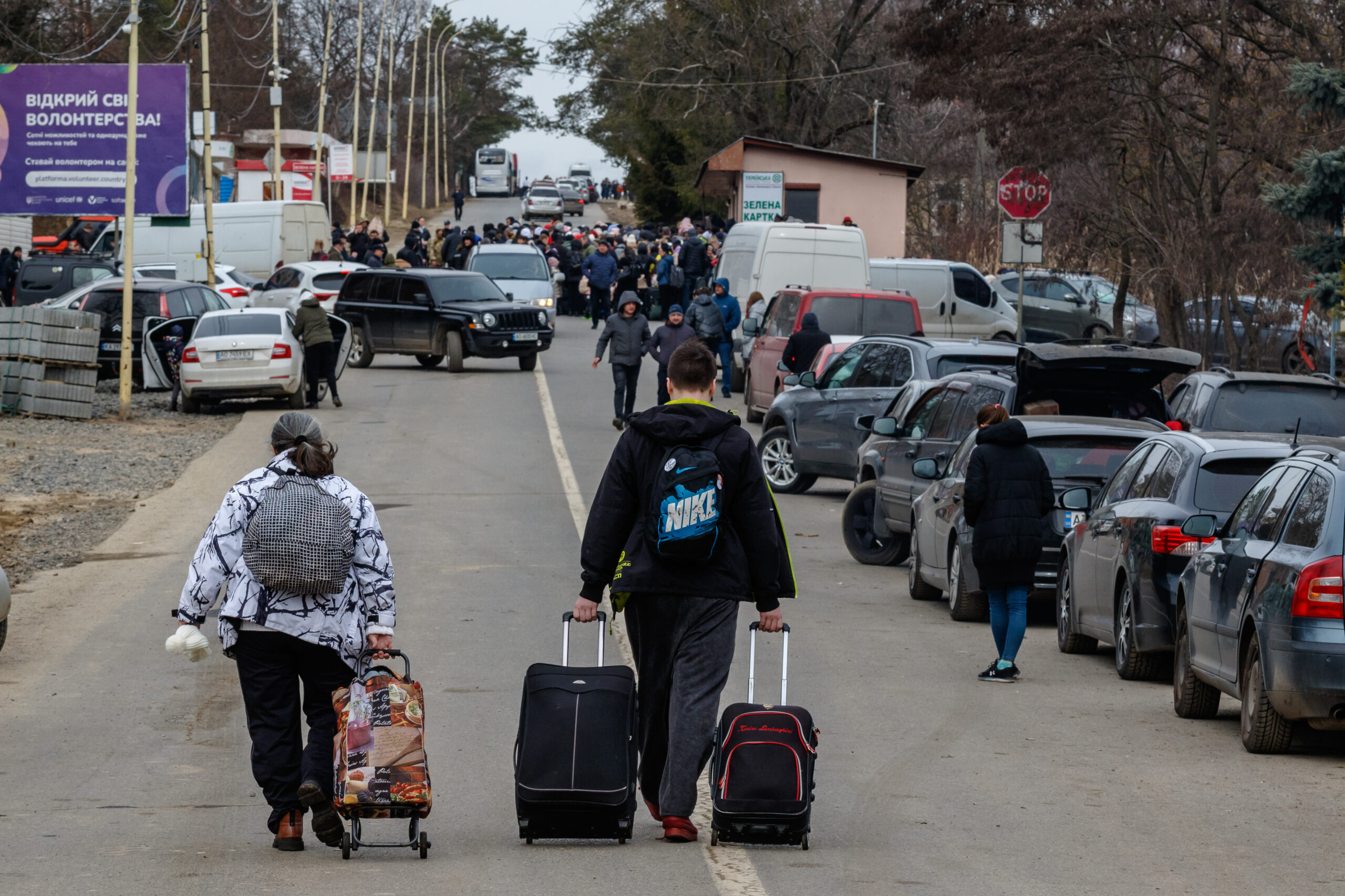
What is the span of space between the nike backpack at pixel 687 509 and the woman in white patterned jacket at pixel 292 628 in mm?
995

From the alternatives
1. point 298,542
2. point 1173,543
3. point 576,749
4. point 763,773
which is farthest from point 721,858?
point 1173,543

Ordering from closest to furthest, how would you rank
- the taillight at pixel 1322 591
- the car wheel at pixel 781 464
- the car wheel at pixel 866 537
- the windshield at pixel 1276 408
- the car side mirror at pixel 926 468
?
the taillight at pixel 1322 591
the car side mirror at pixel 926 468
the windshield at pixel 1276 408
the car wheel at pixel 866 537
the car wheel at pixel 781 464

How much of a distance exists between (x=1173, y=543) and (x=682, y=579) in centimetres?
483

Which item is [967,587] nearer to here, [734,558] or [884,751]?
[884,751]

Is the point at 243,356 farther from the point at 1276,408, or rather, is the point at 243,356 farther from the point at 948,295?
the point at 1276,408

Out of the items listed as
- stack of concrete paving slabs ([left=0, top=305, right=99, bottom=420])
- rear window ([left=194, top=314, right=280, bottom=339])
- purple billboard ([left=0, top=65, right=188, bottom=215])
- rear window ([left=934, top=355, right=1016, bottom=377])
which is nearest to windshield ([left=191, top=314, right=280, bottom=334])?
rear window ([left=194, top=314, right=280, bottom=339])

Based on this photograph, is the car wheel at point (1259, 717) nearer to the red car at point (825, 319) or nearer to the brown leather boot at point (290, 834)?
the brown leather boot at point (290, 834)

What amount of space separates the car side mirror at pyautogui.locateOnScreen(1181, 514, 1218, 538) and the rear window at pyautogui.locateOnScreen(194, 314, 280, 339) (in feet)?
61.9

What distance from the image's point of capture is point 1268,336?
78.1 ft

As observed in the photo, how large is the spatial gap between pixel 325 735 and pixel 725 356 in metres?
22.3

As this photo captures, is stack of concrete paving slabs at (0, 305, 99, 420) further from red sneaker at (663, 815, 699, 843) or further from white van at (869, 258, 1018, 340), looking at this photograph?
red sneaker at (663, 815, 699, 843)

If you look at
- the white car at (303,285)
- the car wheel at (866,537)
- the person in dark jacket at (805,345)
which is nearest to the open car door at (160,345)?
the white car at (303,285)

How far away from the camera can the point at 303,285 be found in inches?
1454

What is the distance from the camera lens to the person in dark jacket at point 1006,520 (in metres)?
10.5
